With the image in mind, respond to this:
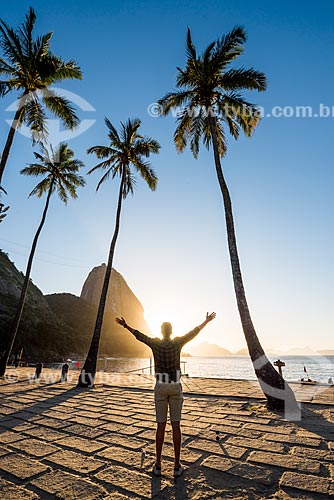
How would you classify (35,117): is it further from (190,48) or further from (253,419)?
(253,419)

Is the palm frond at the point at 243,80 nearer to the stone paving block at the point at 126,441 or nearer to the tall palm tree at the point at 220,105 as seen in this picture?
the tall palm tree at the point at 220,105

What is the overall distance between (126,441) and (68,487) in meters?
1.67

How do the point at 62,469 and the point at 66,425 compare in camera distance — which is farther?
the point at 66,425

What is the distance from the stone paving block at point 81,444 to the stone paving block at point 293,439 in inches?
109

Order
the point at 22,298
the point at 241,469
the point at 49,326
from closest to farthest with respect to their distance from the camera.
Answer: the point at 241,469 < the point at 22,298 < the point at 49,326

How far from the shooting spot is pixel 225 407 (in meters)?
7.25

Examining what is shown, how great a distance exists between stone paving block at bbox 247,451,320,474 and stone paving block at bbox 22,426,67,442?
3216 millimetres

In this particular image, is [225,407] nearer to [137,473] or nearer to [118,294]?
[137,473]

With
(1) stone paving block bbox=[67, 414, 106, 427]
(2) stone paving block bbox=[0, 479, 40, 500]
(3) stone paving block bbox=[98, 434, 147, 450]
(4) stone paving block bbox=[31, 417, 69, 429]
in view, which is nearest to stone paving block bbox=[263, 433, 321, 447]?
(3) stone paving block bbox=[98, 434, 147, 450]

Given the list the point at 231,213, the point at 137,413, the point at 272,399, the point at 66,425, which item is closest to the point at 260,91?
the point at 231,213

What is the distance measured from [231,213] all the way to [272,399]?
18.6ft

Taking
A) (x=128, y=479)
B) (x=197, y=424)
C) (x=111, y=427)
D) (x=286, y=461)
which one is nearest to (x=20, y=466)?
(x=128, y=479)

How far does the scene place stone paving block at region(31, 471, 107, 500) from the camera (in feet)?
9.94

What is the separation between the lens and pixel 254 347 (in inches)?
322
